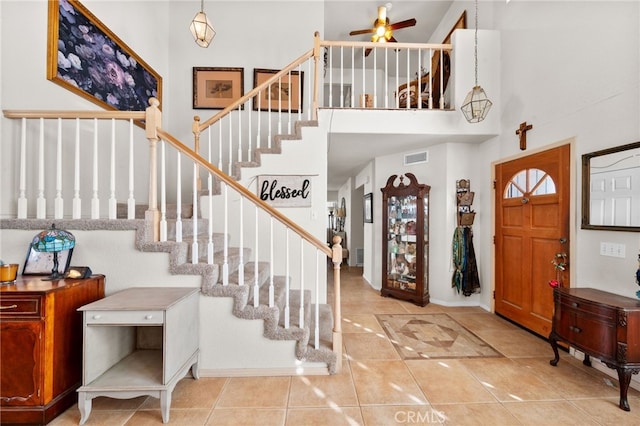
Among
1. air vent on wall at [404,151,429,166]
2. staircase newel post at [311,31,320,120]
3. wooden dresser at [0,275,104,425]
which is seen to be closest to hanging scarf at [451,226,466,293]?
air vent on wall at [404,151,429,166]

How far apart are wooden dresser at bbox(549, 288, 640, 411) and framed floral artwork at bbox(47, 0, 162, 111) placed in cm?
476

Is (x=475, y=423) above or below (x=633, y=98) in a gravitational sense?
below

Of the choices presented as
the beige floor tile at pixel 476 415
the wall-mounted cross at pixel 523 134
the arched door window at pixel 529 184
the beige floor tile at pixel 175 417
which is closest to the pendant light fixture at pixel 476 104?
the wall-mounted cross at pixel 523 134

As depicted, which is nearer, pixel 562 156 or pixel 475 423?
pixel 475 423

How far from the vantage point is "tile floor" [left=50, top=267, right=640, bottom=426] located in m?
1.79

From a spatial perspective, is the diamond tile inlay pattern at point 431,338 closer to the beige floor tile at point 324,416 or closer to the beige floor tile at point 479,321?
the beige floor tile at point 479,321

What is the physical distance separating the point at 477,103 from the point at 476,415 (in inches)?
125

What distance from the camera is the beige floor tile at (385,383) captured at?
1979 mm

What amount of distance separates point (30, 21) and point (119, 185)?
1542mm

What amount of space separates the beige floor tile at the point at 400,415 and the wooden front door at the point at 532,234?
201cm

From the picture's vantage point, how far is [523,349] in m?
2.76

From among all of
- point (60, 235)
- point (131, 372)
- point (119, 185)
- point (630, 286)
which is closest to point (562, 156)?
point (630, 286)

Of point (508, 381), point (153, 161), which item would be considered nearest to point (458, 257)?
point (508, 381)

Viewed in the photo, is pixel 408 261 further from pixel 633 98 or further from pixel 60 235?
pixel 60 235
